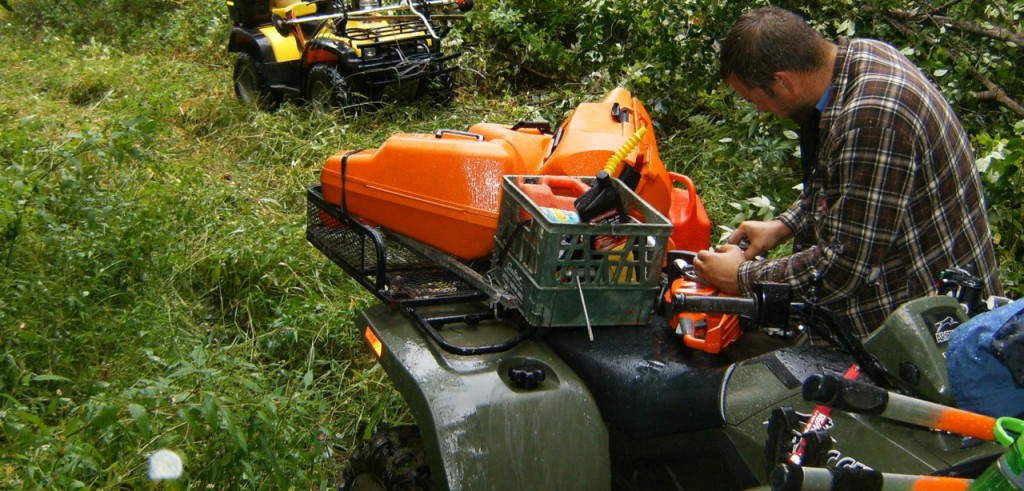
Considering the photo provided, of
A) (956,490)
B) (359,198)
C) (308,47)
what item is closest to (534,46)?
(308,47)

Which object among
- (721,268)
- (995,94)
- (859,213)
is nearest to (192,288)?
(721,268)

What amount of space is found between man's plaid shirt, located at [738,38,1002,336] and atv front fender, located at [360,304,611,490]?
56 cm

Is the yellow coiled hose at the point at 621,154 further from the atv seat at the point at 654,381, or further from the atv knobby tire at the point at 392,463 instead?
the atv knobby tire at the point at 392,463

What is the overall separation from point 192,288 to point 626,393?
2.84 metres

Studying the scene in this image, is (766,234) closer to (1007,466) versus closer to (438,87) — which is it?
(1007,466)

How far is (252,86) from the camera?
302 inches

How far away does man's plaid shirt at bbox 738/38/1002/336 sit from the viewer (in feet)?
7.26

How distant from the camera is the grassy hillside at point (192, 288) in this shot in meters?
2.80

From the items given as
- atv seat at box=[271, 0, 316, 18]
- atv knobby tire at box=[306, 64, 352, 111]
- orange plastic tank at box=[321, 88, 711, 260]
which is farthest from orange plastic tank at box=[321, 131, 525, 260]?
atv seat at box=[271, 0, 316, 18]

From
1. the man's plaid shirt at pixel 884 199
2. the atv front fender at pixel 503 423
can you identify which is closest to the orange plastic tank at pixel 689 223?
the man's plaid shirt at pixel 884 199

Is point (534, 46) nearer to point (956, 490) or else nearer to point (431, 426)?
point (431, 426)

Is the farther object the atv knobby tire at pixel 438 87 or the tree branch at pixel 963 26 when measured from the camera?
the atv knobby tire at pixel 438 87

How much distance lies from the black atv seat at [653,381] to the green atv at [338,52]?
486 centimetres

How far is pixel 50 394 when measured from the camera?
334 centimetres
